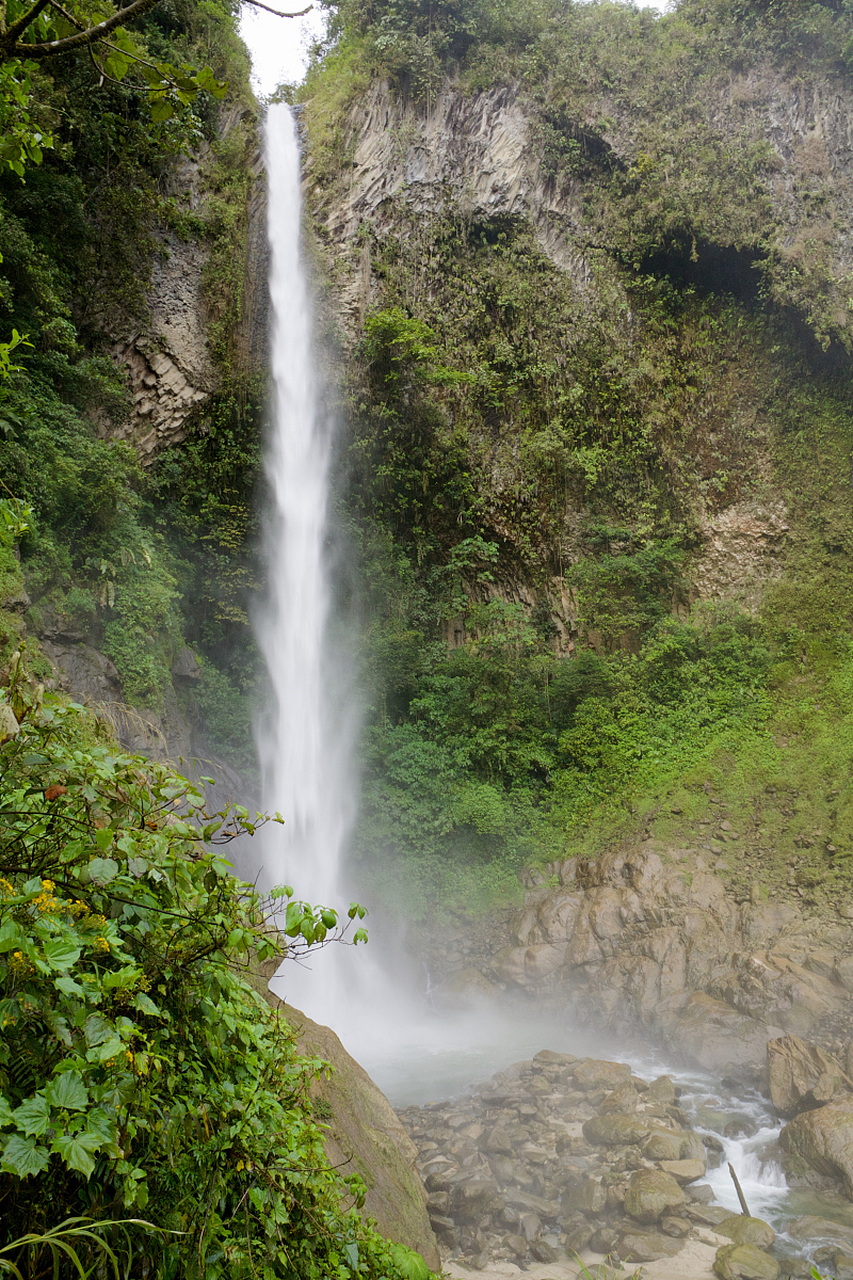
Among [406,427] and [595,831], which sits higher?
[406,427]

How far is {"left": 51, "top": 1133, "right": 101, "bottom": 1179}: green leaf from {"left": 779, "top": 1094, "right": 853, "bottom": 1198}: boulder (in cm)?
608

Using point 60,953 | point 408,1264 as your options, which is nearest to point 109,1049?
point 60,953

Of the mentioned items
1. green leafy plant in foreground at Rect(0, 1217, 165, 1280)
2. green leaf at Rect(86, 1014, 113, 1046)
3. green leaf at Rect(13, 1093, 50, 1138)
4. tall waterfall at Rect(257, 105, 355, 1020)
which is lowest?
green leafy plant in foreground at Rect(0, 1217, 165, 1280)

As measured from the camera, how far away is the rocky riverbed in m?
4.27

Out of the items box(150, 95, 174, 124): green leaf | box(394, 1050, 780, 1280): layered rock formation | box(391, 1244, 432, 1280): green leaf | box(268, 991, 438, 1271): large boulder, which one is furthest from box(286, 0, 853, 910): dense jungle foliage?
box(150, 95, 174, 124): green leaf

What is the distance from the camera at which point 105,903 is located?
155 centimetres

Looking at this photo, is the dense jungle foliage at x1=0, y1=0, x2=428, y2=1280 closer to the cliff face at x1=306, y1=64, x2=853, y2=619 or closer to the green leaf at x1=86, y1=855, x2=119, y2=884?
the green leaf at x1=86, y1=855, x2=119, y2=884

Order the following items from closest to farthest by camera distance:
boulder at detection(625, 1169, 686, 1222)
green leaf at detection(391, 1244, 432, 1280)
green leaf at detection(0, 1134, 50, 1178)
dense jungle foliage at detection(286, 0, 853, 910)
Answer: green leaf at detection(0, 1134, 50, 1178)
green leaf at detection(391, 1244, 432, 1280)
boulder at detection(625, 1169, 686, 1222)
dense jungle foliage at detection(286, 0, 853, 910)

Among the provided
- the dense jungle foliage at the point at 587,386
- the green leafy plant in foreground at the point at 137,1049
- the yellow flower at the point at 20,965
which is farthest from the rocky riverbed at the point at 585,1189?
A: the dense jungle foliage at the point at 587,386

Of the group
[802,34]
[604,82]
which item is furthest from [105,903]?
[802,34]

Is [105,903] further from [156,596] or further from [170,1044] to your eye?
[156,596]

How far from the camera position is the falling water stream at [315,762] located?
7.69m

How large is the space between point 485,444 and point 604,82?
7.77 m

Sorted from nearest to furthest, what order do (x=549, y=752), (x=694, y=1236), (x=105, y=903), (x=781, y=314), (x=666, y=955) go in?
(x=105, y=903)
(x=694, y=1236)
(x=666, y=955)
(x=549, y=752)
(x=781, y=314)
